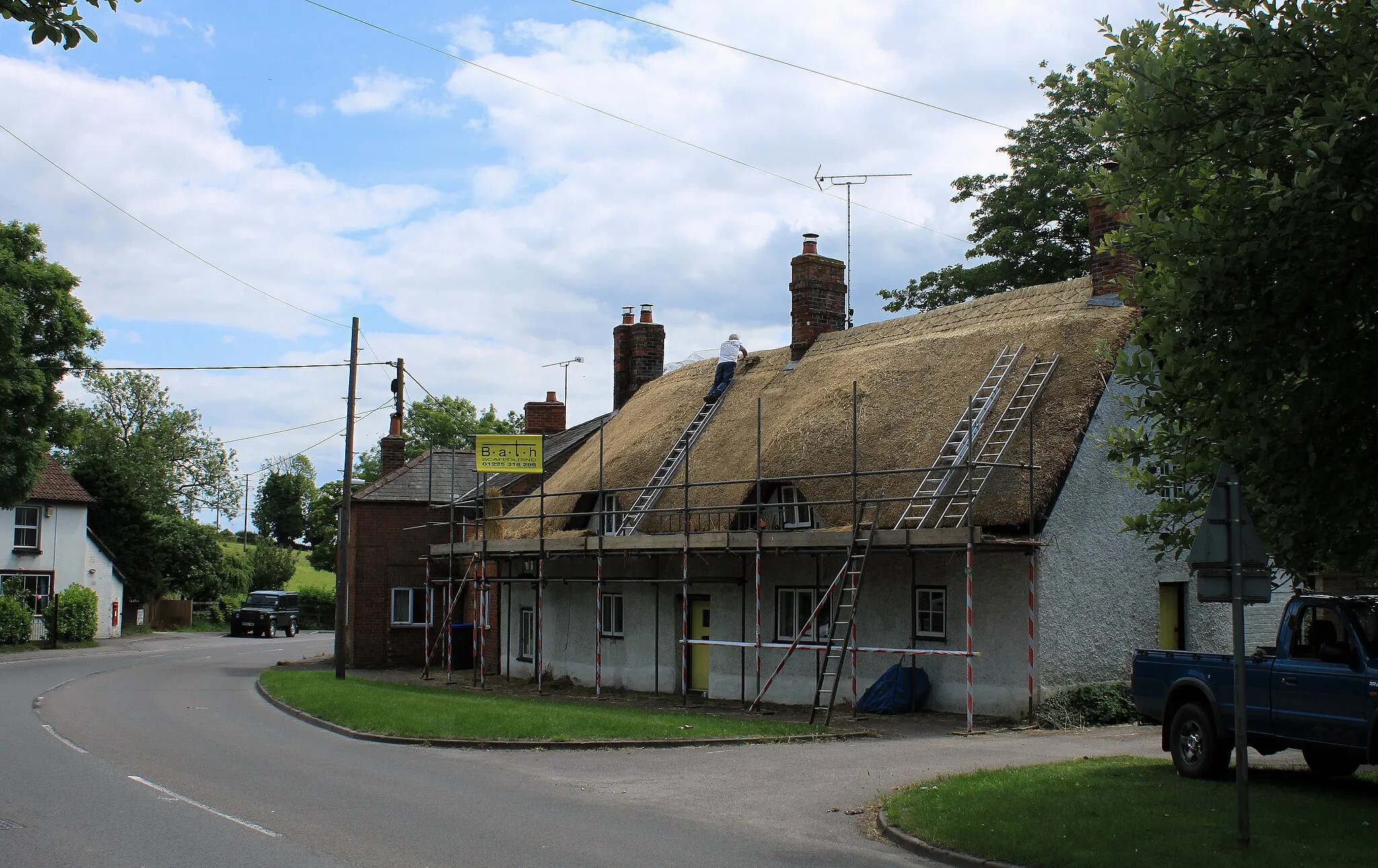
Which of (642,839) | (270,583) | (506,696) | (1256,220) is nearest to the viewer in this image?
(1256,220)

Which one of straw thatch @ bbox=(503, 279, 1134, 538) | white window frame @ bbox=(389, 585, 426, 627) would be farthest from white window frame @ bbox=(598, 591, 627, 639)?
white window frame @ bbox=(389, 585, 426, 627)

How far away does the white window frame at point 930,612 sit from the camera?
1942cm

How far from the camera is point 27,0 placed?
310 inches

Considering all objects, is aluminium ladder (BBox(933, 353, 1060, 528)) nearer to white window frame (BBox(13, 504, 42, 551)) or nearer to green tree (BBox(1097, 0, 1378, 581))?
green tree (BBox(1097, 0, 1378, 581))

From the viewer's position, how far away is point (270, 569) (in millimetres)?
72812

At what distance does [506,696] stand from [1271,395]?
57.1 feet

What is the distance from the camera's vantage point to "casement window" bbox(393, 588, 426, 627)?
34531 millimetres

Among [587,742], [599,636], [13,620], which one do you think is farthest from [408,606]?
[587,742]

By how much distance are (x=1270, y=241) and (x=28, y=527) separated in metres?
46.8

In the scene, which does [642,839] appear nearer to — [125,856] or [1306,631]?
[125,856]

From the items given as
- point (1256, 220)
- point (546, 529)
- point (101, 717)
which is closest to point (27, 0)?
point (1256, 220)

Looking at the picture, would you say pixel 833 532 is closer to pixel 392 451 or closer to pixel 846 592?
pixel 846 592

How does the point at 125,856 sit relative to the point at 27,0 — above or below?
below

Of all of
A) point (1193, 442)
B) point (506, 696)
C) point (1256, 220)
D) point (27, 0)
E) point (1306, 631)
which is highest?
point (27, 0)
